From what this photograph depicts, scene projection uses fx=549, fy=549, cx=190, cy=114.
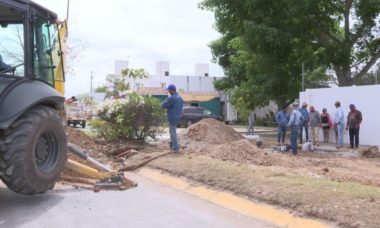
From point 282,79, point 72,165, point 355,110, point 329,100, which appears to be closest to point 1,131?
point 72,165

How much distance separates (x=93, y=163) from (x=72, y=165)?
2.24 ft

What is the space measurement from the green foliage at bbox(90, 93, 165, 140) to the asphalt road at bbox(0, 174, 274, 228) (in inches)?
294

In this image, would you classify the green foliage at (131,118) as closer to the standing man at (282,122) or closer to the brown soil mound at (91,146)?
the brown soil mound at (91,146)

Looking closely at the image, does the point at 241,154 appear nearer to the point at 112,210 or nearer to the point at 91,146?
the point at 91,146

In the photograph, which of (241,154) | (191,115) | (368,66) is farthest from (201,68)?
(241,154)

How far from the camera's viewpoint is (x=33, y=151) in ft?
25.7

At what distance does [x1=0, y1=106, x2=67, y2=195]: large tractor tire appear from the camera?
296 inches

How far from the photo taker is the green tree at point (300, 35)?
80.7ft

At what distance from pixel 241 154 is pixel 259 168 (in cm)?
215

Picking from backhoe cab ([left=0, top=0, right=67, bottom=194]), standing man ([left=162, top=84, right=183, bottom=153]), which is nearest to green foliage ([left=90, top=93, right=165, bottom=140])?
standing man ([left=162, top=84, right=183, bottom=153])

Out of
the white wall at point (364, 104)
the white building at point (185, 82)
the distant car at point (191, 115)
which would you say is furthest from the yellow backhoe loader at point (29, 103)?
the white building at point (185, 82)

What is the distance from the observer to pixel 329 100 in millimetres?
22938

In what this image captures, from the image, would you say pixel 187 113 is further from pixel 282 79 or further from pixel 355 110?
pixel 355 110

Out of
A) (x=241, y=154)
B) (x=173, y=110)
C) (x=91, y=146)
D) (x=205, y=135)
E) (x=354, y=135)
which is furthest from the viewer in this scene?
(x=354, y=135)
